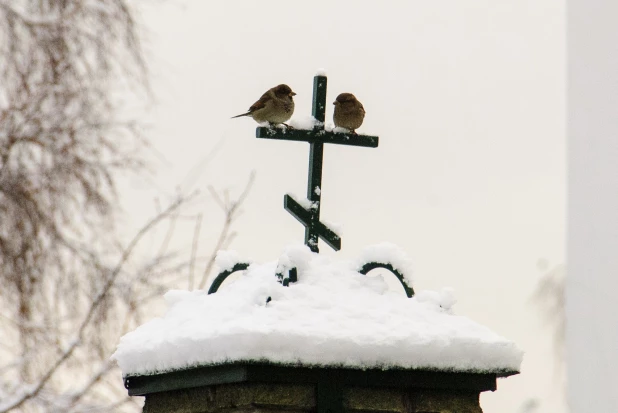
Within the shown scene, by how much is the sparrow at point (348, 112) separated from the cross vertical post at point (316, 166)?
0.17m

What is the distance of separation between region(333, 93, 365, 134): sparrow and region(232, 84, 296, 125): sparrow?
0.16m

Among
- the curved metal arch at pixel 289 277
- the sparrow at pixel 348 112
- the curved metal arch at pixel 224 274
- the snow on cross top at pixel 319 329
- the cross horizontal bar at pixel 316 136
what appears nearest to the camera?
the snow on cross top at pixel 319 329

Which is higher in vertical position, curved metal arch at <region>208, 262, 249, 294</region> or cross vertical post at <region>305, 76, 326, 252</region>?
cross vertical post at <region>305, 76, 326, 252</region>

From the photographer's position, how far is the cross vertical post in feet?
9.18

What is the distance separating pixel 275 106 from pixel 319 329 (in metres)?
0.90

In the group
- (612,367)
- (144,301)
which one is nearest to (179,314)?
(612,367)

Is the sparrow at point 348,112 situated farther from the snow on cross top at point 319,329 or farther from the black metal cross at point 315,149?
the snow on cross top at point 319,329

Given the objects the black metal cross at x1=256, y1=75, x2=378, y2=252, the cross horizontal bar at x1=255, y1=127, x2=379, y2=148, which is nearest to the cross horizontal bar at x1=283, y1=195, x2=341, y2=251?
the black metal cross at x1=256, y1=75, x2=378, y2=252

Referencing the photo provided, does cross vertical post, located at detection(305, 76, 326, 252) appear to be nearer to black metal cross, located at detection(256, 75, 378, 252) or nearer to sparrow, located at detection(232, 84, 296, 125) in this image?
black metal cross, located at detection(256, 75, 378, 252)

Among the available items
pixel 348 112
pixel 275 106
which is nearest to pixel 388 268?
pixel 348 112

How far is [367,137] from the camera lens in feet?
9.45

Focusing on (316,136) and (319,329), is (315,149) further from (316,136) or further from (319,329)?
(319,329)

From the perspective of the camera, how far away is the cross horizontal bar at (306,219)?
278cm

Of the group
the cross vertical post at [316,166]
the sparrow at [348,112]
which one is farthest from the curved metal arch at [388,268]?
the sparrow at [348,112]
